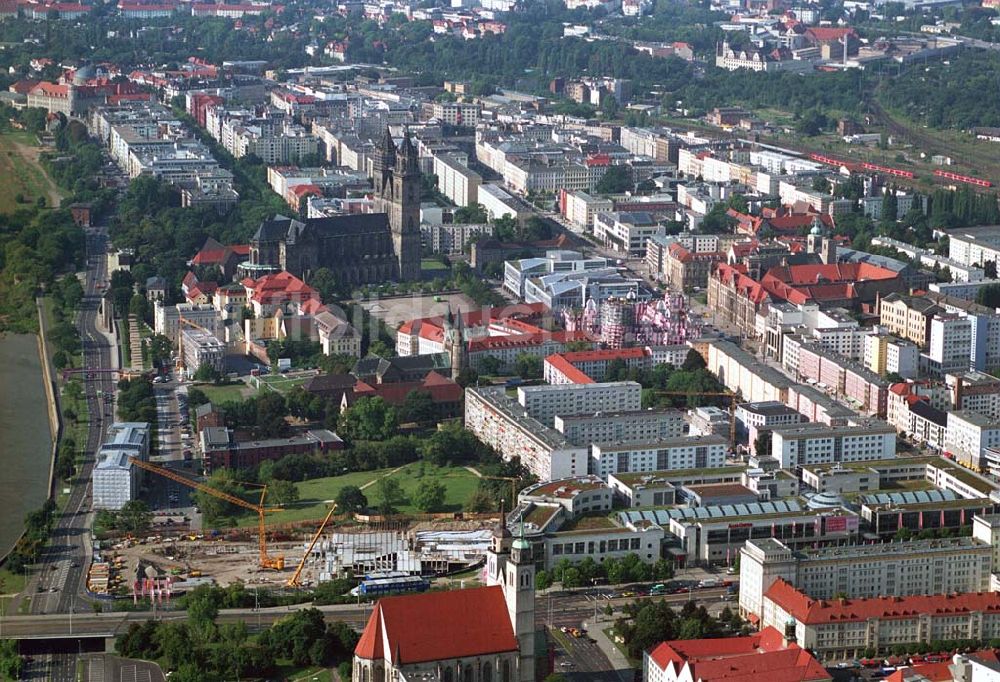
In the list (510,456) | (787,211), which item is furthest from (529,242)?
(510,456)

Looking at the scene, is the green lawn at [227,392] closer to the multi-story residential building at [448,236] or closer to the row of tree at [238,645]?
the row of tree at [238,645]

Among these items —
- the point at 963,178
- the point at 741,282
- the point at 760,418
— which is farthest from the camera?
the point at 963,178

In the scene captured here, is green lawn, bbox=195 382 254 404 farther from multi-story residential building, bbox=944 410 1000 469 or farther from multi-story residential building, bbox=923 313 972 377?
multi-story residential building, bbox=923 313 972 377

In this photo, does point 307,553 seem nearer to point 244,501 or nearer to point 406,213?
point 244,501

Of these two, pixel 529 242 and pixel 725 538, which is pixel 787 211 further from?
pixel 725 538

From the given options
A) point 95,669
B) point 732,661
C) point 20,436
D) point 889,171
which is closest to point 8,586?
point 95,669

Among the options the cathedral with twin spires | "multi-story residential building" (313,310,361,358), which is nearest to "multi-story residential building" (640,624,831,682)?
"multi-story residential building" (313,310,361,358)
